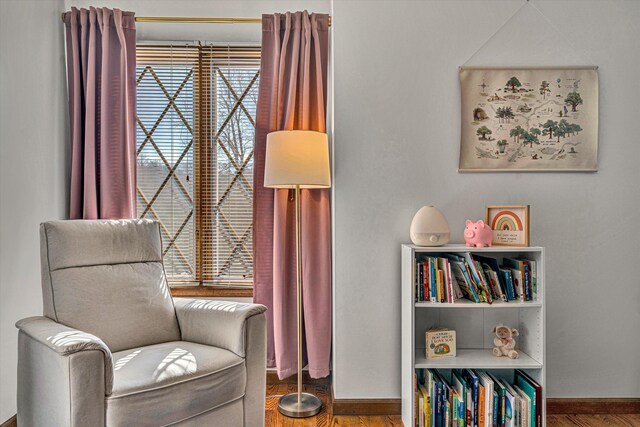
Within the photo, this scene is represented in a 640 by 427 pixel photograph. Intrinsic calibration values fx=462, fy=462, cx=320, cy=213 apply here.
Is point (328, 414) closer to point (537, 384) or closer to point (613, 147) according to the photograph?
point (537, 384)

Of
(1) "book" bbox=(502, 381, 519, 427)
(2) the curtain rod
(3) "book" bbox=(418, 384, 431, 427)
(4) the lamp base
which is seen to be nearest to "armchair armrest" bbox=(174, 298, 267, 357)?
(4) the lamp base

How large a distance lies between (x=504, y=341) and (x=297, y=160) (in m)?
1.31

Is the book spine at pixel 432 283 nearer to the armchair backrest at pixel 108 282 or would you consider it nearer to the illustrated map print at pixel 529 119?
the illustrated map print at pixel 529 119

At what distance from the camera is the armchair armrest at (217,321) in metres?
1.96

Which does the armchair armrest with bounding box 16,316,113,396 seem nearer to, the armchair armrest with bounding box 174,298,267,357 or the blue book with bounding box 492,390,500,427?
the armchair armrest with bounding box 174,298,267,357

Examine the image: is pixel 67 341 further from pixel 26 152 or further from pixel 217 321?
pixel 26 152

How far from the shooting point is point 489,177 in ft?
Answer: 7.77

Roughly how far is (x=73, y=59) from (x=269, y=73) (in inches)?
42.6

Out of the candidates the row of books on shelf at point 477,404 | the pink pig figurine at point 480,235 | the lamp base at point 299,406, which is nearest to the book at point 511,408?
the row of books on shelf at point 477,404

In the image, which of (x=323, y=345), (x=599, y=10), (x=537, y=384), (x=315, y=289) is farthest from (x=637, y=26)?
(x=323, y=345)

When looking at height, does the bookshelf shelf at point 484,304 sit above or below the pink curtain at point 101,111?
below

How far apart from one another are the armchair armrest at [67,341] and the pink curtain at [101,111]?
865mm

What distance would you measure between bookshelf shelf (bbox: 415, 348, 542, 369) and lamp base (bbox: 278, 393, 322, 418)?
0.62 metres

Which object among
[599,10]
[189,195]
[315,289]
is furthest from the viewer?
[189,195]
